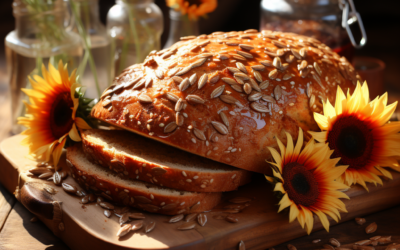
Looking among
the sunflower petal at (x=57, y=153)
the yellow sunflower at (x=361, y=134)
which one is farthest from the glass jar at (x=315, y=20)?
the sunflower petal at (x=57, y=153)

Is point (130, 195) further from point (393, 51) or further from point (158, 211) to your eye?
point (393, 51)

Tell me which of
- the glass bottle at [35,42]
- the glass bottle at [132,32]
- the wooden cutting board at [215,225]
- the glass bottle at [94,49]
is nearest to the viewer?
the wooden cutting board at [215,225]

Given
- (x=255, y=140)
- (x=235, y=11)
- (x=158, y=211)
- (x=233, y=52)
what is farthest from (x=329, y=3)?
(x=235, y=11)

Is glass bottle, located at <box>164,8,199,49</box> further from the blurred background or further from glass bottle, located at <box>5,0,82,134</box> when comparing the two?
the blurred background

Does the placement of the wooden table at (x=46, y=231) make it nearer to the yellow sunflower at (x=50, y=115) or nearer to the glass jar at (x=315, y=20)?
the yellow sunflower at (x=50, y=115)

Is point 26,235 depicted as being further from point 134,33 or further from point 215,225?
point 134,33

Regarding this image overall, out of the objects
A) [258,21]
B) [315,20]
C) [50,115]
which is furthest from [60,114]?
[258,21]
